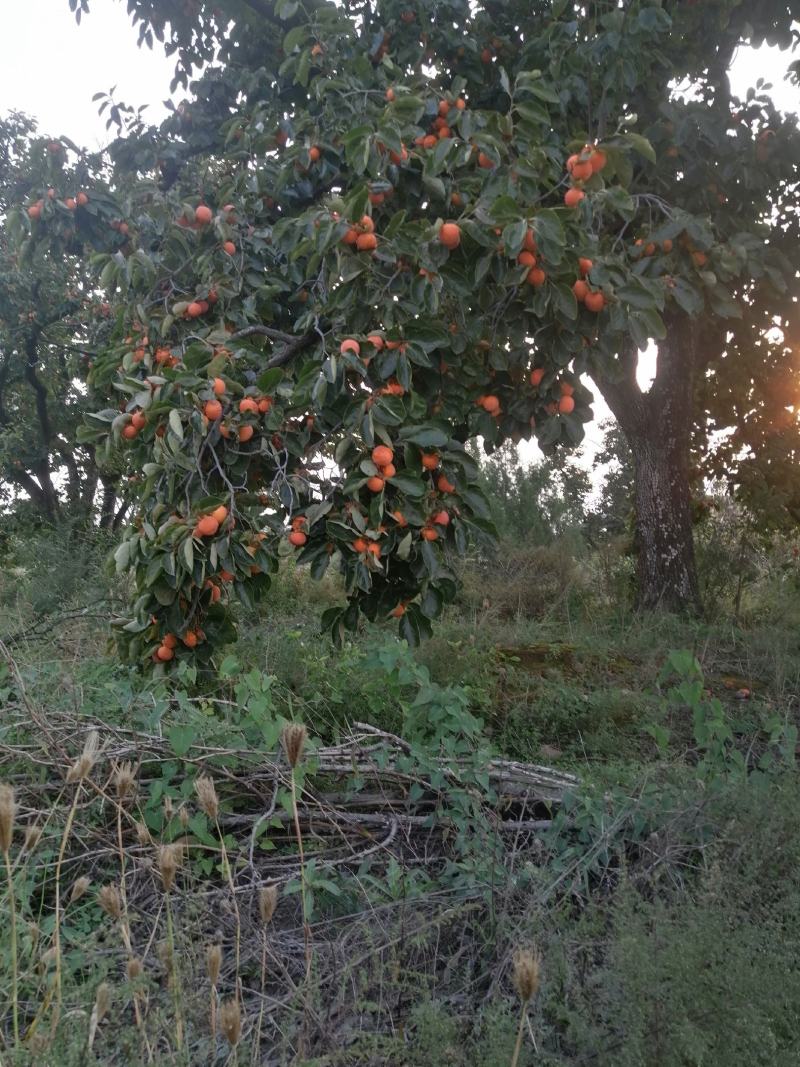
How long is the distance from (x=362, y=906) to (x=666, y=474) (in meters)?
5.35

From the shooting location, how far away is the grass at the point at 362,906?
153 centimetres

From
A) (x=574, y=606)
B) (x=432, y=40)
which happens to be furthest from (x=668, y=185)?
(x=574, y=606)

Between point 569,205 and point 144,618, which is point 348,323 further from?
point 144,618

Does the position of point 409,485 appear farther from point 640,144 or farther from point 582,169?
point 640,144

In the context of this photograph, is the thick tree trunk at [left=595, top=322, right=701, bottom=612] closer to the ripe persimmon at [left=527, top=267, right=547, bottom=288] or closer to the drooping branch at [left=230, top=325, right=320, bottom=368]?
the drooping branch at [left=230, top=325, right=320, bottom=368]

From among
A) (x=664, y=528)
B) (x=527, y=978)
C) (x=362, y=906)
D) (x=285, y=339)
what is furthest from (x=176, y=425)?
(x=664, y=528)

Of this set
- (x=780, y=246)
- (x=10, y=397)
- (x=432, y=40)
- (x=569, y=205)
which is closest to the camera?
(x=569, y=205)

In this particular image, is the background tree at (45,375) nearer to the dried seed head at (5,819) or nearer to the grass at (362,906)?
the grass at (362,906)

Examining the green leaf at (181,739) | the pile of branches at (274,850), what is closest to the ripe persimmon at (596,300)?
the pile of branches at (274,850)

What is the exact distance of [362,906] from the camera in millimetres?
2174

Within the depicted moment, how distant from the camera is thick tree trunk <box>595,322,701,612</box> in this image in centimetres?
682

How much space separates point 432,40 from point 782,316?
11.4 ft

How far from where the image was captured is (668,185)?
4.97m

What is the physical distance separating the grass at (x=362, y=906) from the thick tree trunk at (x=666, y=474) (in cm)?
325
